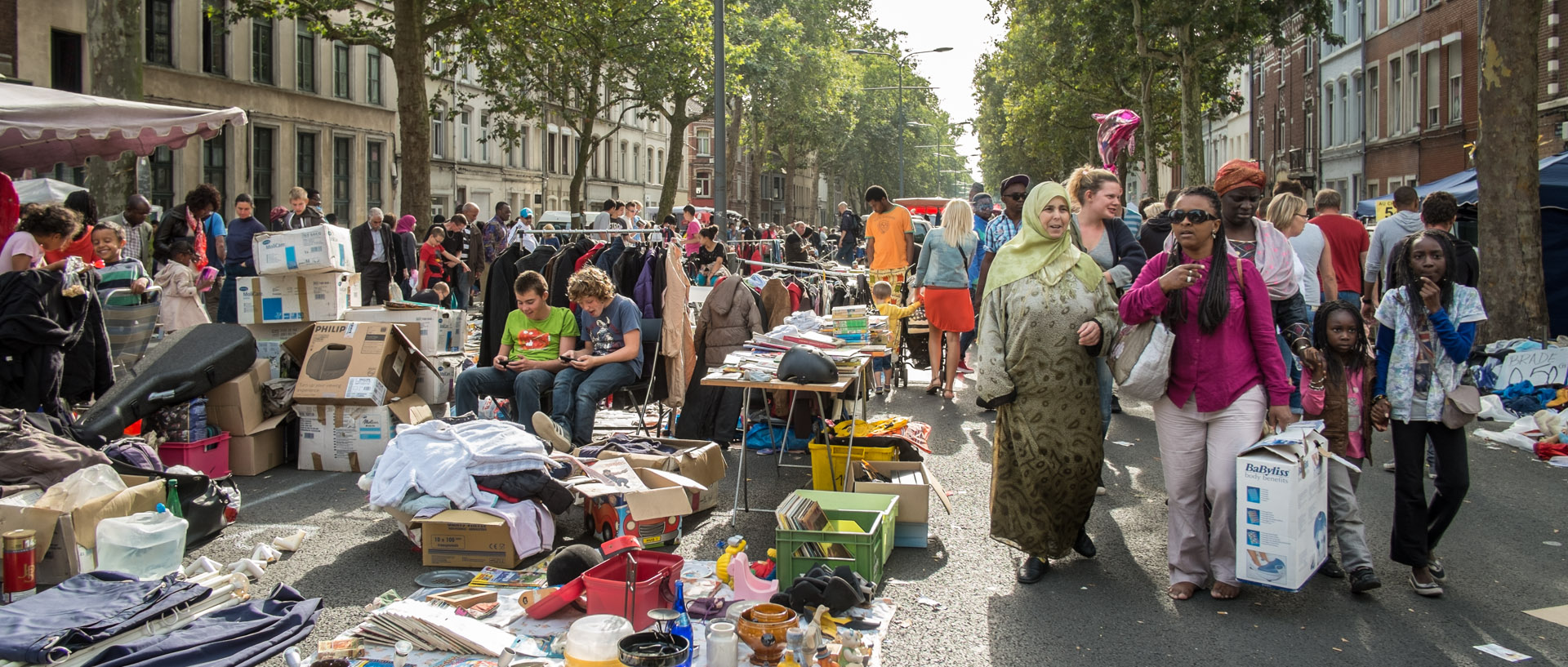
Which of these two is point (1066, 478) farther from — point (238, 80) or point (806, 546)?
point (238, 80)

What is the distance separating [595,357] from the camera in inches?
327

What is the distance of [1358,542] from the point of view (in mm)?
5188

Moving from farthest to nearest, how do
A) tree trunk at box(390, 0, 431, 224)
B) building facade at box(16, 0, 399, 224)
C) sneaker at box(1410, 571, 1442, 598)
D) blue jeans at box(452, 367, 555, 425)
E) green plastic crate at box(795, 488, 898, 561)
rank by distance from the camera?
building facade at box(16, 0, 399, 224) < tree trunk at box(390, 0, 431, 224) < blue jeans at box(452, 367, 555, 425) < green plastic crate at box(795, 488, 898, 561) < sneaker at box(1410, 571, 1442, 598)

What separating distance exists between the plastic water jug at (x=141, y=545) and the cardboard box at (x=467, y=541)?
1.13 m

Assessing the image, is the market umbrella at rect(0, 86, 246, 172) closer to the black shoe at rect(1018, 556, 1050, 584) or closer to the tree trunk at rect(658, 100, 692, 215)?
the black shoe at rect(1018, 556, 1050, 584)

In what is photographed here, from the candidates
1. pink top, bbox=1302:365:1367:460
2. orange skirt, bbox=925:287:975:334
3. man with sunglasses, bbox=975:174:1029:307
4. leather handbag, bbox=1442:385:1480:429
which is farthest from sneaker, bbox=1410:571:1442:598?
orange skirt, bbox=925:287:975:334

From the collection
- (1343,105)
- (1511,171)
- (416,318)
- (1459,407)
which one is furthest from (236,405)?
(1343,105)

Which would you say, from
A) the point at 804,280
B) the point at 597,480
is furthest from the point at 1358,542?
the point at 804,280

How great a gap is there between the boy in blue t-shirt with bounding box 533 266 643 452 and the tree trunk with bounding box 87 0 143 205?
877cm

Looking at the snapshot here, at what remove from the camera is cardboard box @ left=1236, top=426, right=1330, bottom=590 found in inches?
184

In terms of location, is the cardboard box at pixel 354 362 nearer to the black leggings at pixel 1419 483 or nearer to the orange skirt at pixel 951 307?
the orange skirt at pixel 951 307

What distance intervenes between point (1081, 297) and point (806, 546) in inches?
68.5

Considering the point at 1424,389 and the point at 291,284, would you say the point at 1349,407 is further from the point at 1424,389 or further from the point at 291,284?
the point at 291,284

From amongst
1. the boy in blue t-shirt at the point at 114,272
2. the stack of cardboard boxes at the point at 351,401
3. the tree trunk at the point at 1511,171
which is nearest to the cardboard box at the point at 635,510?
the stack of cardboard boxes at the point at 351,401
